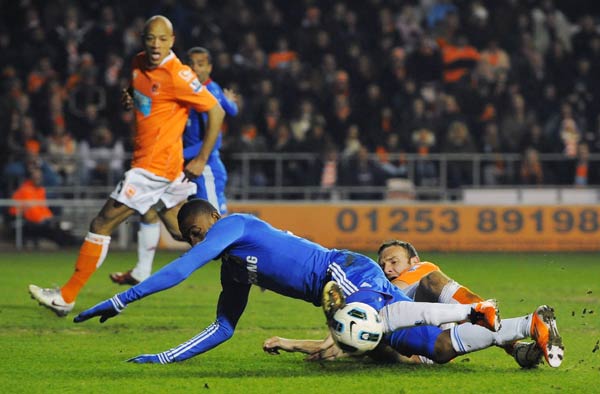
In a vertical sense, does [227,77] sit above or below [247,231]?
above

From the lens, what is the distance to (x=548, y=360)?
6.59 meters

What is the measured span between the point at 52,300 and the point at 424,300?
3.37 m

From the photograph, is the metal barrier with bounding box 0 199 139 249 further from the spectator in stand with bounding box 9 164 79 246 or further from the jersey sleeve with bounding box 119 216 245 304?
the jersey sleeve with bounding box 119 216 245 304

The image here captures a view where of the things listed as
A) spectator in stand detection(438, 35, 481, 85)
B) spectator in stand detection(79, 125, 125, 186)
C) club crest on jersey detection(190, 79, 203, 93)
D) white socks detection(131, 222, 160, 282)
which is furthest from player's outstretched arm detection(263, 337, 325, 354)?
spectator in stand detection(438, 35, 481, 85)

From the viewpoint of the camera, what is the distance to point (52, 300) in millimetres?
9609

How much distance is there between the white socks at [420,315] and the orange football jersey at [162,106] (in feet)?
12.3

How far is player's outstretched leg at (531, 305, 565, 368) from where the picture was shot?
21.5 ft

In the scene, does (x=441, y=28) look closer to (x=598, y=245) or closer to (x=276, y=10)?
(x=276, y=10)

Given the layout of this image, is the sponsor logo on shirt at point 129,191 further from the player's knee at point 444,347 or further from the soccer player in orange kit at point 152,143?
the player's knee at point 444,347

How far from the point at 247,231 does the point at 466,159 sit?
1331 centimetres

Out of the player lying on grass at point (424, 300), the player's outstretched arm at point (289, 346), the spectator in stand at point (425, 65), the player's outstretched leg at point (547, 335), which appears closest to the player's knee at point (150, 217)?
the player lying on grass at point (424, 300)

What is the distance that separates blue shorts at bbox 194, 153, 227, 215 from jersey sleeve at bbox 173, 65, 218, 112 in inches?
58.5

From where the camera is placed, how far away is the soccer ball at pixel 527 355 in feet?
22.8

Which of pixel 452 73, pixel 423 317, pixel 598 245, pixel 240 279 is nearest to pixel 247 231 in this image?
pixel 240 279
